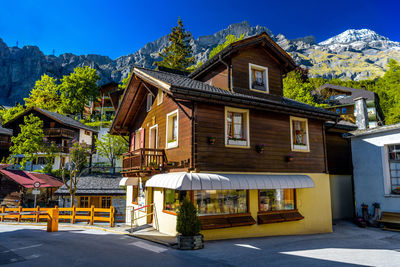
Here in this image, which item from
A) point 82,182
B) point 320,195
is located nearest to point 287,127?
point 320,195

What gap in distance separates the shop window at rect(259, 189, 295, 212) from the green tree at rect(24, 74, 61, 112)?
55.9 metres

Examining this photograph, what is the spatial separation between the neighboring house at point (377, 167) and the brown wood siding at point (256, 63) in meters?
6.54

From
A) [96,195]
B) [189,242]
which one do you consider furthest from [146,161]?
[96,195]

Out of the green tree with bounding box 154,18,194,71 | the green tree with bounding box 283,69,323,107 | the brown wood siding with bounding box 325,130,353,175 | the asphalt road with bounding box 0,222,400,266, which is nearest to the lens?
the asphalt road with bounding box 0,222,400,266

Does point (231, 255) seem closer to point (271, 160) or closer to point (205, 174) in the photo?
point (205, 174)

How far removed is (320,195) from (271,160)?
4.09m

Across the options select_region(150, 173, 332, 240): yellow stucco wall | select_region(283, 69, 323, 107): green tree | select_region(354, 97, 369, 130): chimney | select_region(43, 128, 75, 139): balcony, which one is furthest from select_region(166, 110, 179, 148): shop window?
select_region(43, 128, 75, 139): balcony

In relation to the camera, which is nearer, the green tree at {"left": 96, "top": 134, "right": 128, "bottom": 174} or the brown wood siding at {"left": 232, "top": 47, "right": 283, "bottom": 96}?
the brown wood siding at {"left": 232, "top": 47, "right": 283, "bottom": 96}

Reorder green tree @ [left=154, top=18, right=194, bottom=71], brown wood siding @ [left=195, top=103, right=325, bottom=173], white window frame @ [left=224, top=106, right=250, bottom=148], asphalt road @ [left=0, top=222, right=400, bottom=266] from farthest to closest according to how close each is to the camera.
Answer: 1. green tree @ [left=154, top=18, right=194, bottom=71]
2. white window frame @ [left=224, top=106, right=250, bottom=148]
3. brown wood siding @ [left=195, top=103, right=325, bottom=173]
4. asphalt road @ [left=0, top=222, right=400, bottom=266]

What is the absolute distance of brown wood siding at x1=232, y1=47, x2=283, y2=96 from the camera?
14394mm

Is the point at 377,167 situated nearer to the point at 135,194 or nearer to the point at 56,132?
the point at 135,194

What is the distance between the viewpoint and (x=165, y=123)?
14688 mm

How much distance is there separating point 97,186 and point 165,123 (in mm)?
19796

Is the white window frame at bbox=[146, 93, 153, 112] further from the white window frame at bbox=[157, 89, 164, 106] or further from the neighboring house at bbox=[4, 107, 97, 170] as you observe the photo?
the neighboring house at bbox=[4, 107, 97, 170]
